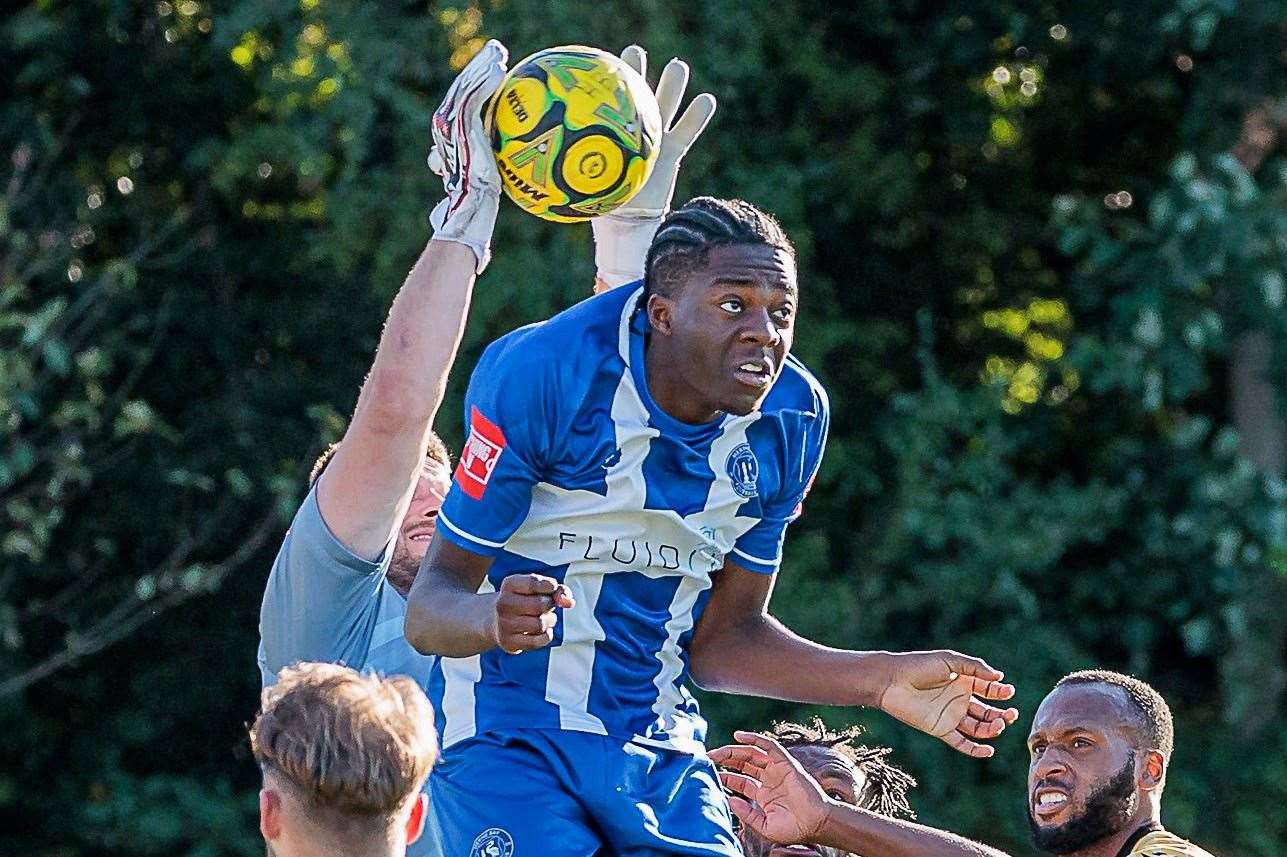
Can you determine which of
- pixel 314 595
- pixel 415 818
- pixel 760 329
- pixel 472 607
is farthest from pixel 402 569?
pixel 415 818

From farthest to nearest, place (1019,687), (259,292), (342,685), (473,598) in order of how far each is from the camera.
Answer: (259,292) → (1019,687) → (473,598) → (342,685)

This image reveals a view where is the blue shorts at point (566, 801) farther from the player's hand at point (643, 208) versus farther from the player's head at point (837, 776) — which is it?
the player's hand at point (643, 208)

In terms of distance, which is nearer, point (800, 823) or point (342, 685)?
point (342, 685)

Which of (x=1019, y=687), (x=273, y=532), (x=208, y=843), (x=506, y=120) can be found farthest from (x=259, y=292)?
(x=506, y=120)

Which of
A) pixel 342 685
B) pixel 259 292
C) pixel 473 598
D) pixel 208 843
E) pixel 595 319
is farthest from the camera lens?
pixel 259 292

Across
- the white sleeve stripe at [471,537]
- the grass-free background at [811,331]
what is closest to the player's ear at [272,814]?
the white sleeve stripe at [471,537]

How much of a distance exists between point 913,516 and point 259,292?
385 centimetres

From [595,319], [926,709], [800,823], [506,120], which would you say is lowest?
[800,823]

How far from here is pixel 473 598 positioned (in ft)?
11.6

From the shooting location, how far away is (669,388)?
12.7 ft

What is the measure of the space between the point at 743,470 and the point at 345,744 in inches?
49.1

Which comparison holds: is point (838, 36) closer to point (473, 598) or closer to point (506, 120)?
point (506, 120)

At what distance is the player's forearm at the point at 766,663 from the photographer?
414 cm

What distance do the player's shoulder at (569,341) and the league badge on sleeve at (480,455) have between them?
0.37 ft
